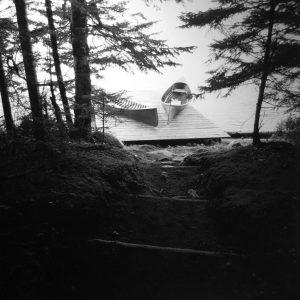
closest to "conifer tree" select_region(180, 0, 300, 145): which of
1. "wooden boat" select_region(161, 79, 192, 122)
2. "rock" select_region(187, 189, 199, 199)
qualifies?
"rock" select_region(187, 189, 199, 199)

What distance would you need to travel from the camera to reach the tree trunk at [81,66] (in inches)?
344

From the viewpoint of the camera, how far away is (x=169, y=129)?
60.8 ft

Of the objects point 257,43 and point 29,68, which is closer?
point 29,68

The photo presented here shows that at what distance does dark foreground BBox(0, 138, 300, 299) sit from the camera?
3.88m

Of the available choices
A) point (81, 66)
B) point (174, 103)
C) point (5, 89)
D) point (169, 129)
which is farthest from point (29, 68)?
point (174, 103)

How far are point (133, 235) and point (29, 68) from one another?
4.01 m

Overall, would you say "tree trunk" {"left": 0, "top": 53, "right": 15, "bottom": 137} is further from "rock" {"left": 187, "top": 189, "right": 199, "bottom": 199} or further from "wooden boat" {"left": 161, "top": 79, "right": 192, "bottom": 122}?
"wooden boat" {"left": 161, "top": 79, "right": 192, "bottom": 122}

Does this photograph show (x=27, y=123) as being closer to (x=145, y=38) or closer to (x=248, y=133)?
(x=145, y=38)

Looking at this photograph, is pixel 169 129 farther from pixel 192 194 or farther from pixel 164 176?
pixel 192 194

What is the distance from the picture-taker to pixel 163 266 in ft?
13.9

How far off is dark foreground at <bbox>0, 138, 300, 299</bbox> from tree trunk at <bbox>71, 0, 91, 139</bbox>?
3249 millimetres

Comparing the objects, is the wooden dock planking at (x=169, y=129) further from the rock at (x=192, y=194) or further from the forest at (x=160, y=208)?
the rock at (x=192, y=194)

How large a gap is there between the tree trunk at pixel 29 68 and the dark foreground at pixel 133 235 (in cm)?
48

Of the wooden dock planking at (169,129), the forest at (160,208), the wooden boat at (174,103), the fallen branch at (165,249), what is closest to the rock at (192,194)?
the forest at (160,208)
